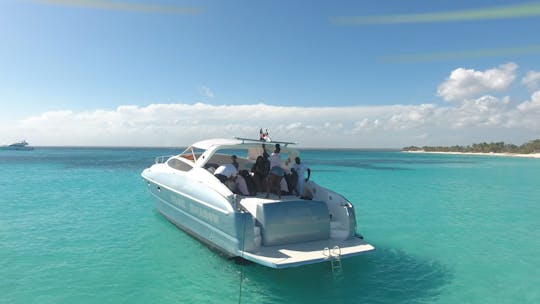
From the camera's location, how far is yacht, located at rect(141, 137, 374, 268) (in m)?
6.41

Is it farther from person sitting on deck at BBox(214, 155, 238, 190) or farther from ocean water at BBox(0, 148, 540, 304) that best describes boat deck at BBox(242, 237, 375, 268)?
person sitting on deck at BBox(214, 155, 238, 190)

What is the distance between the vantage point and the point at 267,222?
6617 mm

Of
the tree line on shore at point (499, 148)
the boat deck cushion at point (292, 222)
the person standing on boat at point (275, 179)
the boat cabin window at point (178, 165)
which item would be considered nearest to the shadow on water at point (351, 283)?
the boat deck cushion at point (292, 222)

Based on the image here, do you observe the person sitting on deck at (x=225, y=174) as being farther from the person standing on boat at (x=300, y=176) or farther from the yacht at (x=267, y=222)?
the person standing on boat at (x=300, y=176)

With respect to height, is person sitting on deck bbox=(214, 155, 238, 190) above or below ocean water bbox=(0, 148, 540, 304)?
above

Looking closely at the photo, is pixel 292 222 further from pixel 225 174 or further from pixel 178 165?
pixel 178 165

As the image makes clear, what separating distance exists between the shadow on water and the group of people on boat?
1876mm

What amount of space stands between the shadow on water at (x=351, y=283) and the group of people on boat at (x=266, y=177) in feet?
6.16

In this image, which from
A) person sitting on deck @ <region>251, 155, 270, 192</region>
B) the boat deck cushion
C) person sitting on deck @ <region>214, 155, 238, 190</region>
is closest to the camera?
the boat deck cushion

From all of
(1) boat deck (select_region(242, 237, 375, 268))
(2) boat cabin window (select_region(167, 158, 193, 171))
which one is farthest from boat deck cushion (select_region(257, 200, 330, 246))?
(2) boat cabin window (select_region(167, 158, 193, 171))

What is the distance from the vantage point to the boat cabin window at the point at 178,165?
963cm

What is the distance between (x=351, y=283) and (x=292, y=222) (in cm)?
167

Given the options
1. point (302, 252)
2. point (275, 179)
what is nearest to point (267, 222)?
point (302, 252)

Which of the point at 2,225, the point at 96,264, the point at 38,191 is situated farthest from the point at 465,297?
the point at 38,191
